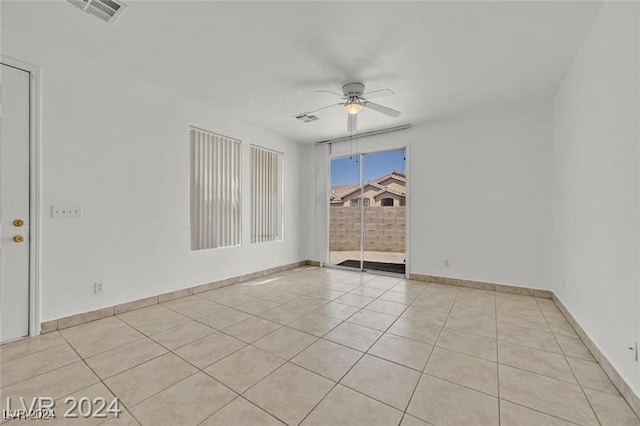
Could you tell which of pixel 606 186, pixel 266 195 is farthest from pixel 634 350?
pixel 266 195

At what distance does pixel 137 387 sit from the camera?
1768 millimetres

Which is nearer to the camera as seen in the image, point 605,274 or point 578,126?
point 605,274

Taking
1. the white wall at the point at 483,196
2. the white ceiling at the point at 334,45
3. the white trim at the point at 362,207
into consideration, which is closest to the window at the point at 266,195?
the white trim at the point at 362,207

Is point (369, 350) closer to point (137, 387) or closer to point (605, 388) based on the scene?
point (605, 388)

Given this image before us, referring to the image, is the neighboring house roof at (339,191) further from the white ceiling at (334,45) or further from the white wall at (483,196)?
the white ceiling at (334,45)

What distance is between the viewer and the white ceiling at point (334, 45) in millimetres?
2107

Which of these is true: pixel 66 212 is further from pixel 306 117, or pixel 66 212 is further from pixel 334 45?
pixel 306 117

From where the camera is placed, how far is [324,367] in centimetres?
201

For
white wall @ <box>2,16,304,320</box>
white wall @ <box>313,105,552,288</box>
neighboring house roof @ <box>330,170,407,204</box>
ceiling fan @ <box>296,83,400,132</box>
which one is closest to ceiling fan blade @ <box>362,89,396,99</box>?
ceiling fan @ <box>296,83,400,132</box>

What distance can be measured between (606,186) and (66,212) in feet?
15.9

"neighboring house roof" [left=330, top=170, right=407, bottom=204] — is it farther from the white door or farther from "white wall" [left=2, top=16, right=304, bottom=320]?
the white door

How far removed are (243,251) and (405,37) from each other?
12.8ft

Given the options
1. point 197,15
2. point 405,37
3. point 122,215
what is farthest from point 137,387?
point 405,37

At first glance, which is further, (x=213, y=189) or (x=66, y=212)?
(x=213, y=189)
